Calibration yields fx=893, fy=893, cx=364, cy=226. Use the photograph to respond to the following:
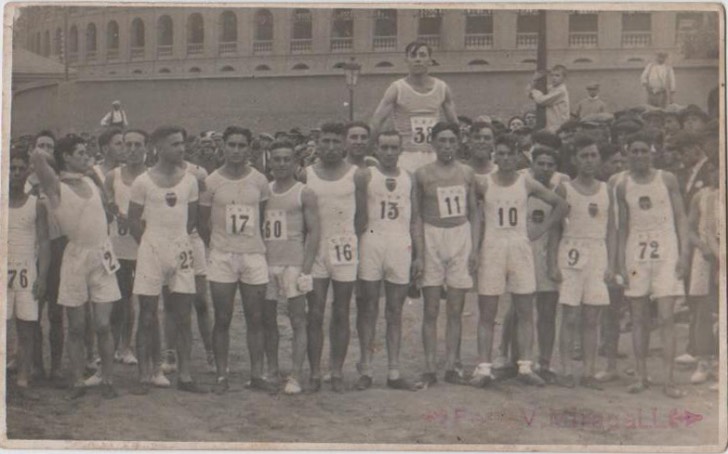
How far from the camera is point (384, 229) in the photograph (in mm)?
6168

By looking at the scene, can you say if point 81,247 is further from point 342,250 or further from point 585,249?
→ point 585,249

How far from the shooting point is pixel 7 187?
6332 mm

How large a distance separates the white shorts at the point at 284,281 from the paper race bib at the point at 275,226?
21 cm

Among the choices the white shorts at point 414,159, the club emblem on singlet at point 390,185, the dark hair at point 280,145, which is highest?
the dark hair at point 280,145

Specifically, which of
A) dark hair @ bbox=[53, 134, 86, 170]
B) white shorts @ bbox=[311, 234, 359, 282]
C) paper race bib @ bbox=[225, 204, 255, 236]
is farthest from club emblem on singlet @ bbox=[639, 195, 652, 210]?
dark hair @ bbox=[53, 134, 86, 170]

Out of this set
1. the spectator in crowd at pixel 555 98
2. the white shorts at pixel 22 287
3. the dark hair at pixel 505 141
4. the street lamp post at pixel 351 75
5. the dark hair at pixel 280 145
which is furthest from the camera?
the spectator in crowd at pixel 555 98

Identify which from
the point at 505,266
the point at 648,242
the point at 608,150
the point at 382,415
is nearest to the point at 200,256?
the point at 382,415

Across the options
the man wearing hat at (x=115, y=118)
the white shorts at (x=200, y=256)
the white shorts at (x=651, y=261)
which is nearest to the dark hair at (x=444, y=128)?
the white shorts at (x=651, y=261)

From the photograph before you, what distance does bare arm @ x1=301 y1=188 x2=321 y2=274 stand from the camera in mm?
6043

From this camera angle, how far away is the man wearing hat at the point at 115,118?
6.52 meters

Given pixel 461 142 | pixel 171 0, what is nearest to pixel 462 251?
pixel 461 142

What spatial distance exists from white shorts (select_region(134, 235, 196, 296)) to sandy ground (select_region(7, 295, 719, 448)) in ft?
2.46

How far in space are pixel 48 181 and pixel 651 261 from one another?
4.29 meters

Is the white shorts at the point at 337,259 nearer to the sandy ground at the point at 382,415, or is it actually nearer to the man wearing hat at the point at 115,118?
the sandy ground at the point at 382,415
